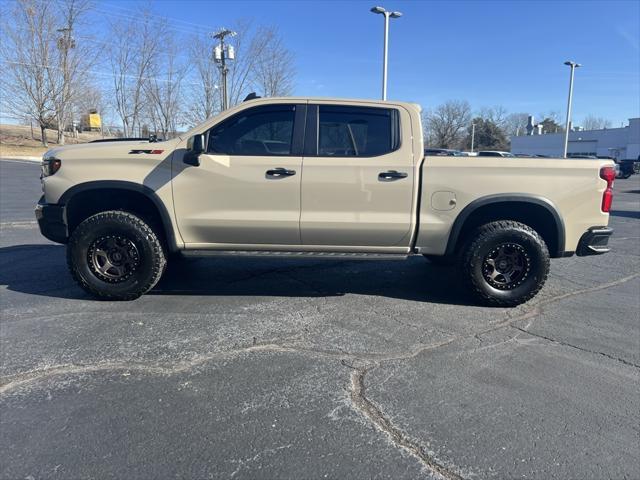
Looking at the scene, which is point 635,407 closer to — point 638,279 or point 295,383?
point 295,383

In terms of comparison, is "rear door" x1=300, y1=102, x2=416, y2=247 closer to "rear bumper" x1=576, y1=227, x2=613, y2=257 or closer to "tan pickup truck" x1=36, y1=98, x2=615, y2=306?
"tan pickup truck" x1=36, y1=98, x2=615, y2=306

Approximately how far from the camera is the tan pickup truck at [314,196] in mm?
4648

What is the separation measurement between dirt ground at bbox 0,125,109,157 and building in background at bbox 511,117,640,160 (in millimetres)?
56426

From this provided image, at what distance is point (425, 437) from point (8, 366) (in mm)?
2901

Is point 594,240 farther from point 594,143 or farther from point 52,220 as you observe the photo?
point 594,143

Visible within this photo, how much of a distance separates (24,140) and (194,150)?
5405 cm

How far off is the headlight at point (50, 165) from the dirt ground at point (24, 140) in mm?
37581

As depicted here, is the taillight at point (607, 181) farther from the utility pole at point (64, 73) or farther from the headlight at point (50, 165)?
the utility pole at point (64, 73)

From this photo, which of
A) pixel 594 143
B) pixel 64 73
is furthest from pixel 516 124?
pixel 64 73

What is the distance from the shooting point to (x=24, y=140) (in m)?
49.0

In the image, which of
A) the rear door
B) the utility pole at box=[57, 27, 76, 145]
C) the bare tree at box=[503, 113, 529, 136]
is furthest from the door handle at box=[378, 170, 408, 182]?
the bare tree at box=[503, 113, 529, 136]

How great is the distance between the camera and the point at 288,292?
527cm

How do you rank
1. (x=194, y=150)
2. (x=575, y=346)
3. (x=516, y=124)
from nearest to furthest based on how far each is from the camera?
(x=575, y=346) < (x=194, y=150) < (x=516, y=124)

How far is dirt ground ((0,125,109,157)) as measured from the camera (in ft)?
136
